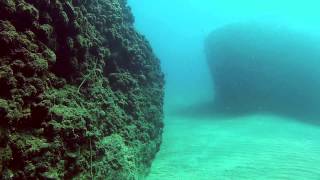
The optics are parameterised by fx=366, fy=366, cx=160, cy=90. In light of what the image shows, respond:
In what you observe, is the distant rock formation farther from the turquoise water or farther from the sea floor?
the sea floor

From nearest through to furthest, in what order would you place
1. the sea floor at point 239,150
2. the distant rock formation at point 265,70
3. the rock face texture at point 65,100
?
the rock face texture at point 65,100
the sea floor at point 239,150
the distant rock formation at point 265,70

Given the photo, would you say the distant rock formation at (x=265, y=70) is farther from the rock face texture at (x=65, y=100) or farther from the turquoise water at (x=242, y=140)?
the rock face texture at (x=65, y=100)

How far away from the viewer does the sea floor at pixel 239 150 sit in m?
9.86

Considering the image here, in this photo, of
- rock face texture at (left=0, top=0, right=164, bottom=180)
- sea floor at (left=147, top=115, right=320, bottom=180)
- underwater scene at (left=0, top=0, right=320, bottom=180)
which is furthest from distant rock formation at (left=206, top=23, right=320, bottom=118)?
rock face texture at (left=0, top=0, right=164, bottom=180)

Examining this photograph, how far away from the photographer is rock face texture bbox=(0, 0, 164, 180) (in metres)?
5.22

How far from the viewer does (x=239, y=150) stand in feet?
39.6

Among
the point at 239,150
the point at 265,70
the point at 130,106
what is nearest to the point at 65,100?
the point at 130,106

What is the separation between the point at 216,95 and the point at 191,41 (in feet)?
199

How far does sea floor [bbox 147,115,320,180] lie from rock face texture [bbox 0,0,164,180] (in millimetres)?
1318

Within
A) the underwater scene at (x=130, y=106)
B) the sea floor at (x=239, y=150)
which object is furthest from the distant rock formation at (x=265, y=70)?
the sea floor at (x=239, y=150)

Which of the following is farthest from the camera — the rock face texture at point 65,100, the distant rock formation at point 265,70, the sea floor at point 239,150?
the distant rock formation at point 265,70

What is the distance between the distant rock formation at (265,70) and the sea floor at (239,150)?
2370mm

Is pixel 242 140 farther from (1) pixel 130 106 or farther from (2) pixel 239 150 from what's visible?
(1) pixel 130 106

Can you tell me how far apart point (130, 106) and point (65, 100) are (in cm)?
336
